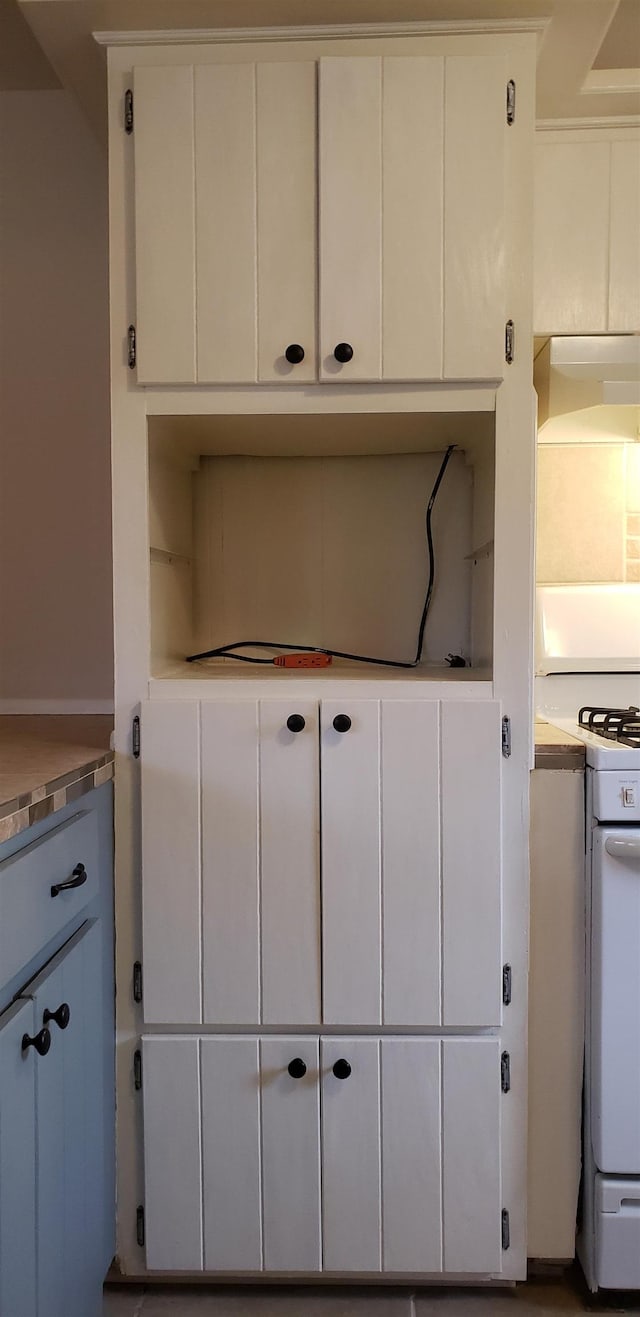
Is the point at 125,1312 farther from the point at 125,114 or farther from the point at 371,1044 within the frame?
the point at 125,114

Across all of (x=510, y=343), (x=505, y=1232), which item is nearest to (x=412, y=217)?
(x=510, y=343)

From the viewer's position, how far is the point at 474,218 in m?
1.31

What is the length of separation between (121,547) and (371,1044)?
91 centimetres

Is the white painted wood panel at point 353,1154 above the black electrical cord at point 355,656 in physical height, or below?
below

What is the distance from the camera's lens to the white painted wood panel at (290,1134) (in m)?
1.41

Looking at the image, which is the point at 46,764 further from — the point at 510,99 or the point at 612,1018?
the point at 510,99

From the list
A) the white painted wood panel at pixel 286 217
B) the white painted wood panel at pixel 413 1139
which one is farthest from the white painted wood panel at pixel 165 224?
the white painted wood panel at pixel 413 1139

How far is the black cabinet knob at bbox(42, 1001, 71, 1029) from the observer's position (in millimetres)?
1083

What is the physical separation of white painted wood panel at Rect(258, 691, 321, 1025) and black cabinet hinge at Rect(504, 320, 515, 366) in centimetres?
62

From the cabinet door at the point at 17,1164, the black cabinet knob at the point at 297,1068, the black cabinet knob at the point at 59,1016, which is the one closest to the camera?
the cabinet door at the point at 17,1164

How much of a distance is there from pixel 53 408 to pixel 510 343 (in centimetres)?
102

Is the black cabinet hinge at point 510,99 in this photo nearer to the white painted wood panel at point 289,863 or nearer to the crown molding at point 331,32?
the crown molding at point 331,32

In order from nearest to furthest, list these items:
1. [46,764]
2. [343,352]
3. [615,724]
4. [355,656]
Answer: [46,764]
[343,352]
[615,724]
[355,656]

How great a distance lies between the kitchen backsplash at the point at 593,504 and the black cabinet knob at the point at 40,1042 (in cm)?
134
